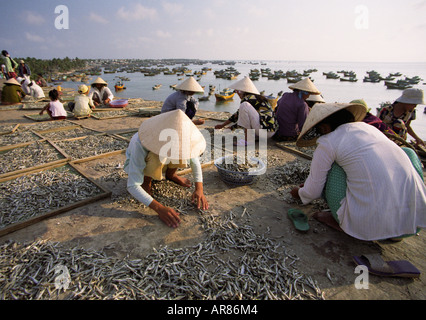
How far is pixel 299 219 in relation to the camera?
8.76 ft

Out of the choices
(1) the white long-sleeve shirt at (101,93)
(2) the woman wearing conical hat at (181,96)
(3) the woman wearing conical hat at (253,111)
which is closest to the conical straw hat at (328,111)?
(3) the woman wearing conical hat at (253,111)

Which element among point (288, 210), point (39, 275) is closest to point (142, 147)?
point (39, 275)

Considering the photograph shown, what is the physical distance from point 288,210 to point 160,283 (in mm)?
1847

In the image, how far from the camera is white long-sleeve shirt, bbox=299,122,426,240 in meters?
1.94

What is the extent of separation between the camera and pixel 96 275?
1884mm

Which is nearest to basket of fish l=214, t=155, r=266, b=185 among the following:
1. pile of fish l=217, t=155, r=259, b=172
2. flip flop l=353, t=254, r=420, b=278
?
pile of fish l=217, t=155, r=259, b=172

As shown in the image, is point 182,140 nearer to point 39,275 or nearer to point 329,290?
point 39,275

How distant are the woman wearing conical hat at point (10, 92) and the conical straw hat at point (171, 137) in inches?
408

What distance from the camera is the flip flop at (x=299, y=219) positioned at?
2.57m

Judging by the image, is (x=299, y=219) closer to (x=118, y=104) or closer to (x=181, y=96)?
(x=181, y=96)

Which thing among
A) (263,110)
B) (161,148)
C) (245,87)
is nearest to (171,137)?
(161,148)

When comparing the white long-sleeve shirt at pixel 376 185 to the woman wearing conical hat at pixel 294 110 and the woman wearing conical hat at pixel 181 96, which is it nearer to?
the woman wearing conical hat at pixel 294 110

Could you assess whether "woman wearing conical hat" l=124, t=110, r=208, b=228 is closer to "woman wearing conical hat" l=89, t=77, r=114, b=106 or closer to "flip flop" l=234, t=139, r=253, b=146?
"flip flop" l=234, t=139, r=253, b=146

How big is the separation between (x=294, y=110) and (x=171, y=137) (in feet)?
13.1
